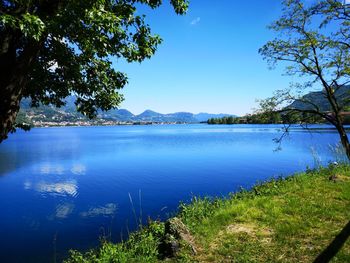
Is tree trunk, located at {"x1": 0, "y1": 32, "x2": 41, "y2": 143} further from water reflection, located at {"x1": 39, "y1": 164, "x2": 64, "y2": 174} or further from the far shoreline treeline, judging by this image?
water reflection, located at {"x1": 39, "y1": 164, "x2": 64, "y2": 174}

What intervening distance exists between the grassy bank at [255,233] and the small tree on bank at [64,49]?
524 cm

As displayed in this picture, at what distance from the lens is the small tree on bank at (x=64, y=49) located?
6.27m

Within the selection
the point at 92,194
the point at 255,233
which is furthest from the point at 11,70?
the point at 92,194

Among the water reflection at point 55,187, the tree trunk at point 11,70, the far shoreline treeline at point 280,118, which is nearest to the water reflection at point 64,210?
the water reflection at point 55,187

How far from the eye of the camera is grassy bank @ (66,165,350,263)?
348 inches

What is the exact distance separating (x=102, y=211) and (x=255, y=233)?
15.2m

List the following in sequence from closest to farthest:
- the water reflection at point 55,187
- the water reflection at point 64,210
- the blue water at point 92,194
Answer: the blue water at point 92,194
the water reflection at point 64,210
the water reflection at point 55,187

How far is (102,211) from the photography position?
22.6m

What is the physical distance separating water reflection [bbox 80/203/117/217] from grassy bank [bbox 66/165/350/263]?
383 inches

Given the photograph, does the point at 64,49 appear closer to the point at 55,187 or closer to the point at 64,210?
the point at 64,210

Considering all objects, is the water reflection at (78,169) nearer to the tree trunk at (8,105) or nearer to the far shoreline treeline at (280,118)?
the far shoreline treeline at (280,118)

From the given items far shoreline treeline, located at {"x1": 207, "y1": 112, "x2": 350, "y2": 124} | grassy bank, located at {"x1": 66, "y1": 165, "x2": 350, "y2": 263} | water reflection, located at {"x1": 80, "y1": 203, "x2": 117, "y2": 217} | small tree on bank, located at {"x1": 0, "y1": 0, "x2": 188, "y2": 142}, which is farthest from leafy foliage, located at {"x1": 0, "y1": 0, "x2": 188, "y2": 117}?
water reflection, located at {"x1": 80, "y1": 203, "x2": 117, "y2": 217}

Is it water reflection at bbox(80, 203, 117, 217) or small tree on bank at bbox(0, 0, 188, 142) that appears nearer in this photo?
small tree on bank at bbox(0, 0, 188, 142)

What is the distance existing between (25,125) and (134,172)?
3055 cm
